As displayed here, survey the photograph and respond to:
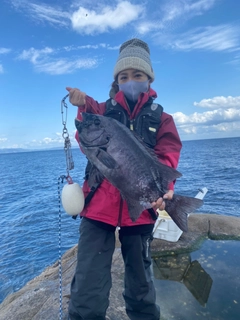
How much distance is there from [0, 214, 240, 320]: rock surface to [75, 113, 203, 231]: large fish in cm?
244

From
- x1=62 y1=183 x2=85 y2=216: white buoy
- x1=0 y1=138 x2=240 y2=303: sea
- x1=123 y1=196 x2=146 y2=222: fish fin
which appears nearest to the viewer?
x1=123 y1=196 x2=146 y2=222: fish fin

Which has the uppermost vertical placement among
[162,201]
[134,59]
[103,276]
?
[134,59]

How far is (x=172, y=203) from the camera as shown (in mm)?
3436

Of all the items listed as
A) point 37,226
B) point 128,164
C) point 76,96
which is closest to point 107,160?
point 128,164

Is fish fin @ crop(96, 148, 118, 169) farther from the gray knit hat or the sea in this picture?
the sea

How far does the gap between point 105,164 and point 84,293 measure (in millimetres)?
1718

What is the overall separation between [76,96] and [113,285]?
432cm

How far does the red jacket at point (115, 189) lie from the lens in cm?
360

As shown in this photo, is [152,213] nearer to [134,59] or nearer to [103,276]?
[103,276]

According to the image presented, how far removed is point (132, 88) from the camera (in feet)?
12.9

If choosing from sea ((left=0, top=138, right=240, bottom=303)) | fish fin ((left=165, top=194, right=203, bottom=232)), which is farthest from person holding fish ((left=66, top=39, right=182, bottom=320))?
sea ((left=0, top=138, right=240, bottom=303))

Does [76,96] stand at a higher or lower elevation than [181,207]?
higher

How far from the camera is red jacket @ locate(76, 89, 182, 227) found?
360cm

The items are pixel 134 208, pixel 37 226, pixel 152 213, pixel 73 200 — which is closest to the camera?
pixel 134 208
